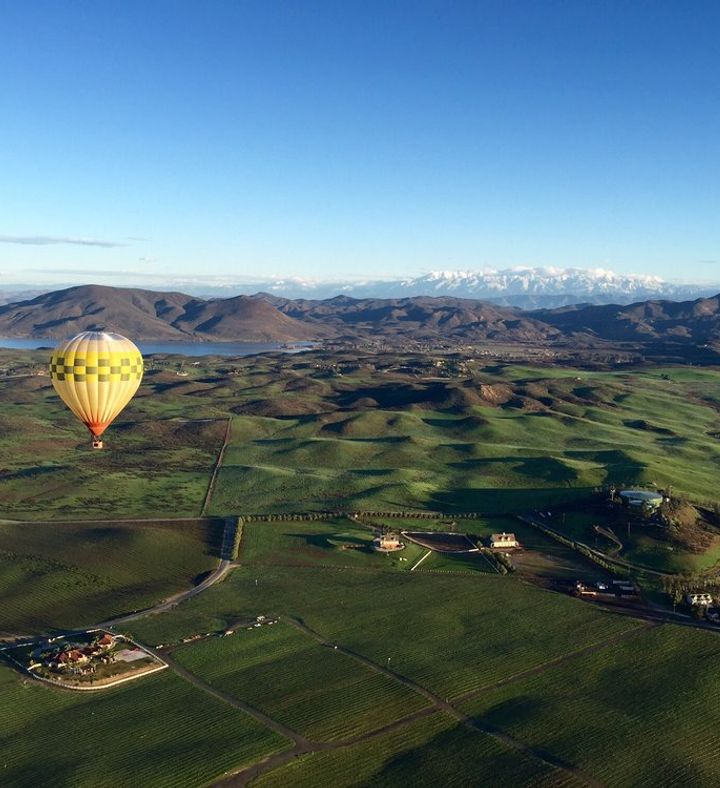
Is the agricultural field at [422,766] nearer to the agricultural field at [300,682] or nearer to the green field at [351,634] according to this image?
the green field at [351,634]

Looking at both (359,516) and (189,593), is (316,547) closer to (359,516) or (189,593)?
(359,516)

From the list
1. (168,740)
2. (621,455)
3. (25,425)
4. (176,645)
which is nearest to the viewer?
(168,740)

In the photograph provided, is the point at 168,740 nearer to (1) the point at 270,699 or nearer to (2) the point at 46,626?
(1) the point at 270,699

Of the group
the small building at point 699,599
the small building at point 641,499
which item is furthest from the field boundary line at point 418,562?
the small building at point 699,599

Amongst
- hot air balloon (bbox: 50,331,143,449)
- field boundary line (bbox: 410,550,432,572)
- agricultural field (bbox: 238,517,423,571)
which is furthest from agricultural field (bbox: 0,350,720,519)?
hot air balloon (bbox: 50,331,143,449)

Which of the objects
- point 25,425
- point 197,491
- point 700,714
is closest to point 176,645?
point 700,714

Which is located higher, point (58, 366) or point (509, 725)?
point (58, 366)

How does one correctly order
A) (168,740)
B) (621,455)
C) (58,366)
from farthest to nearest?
→ 1. (621,455)
2. (58,366)
3. (168,740)
